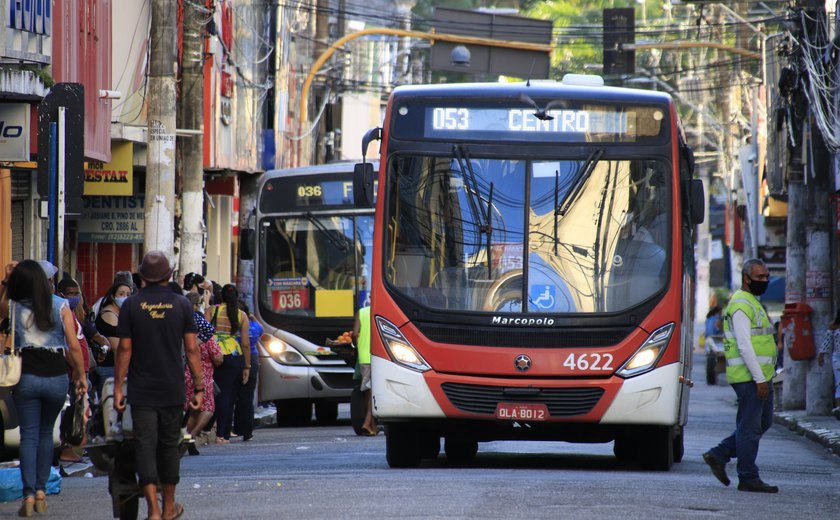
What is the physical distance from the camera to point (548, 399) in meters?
13.1

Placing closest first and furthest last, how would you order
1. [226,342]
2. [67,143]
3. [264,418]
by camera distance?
1. [67,143]
2. [226,342]
3. [264,418]

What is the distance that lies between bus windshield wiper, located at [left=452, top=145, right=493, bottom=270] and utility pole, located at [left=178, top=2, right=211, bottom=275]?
758 centimetres

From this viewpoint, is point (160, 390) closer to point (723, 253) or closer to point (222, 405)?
point (222, 405)

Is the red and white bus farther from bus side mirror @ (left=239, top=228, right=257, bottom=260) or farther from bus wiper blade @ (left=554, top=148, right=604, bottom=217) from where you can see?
bus side mirror @ (left=239, top=228, right=257, bottom=260)

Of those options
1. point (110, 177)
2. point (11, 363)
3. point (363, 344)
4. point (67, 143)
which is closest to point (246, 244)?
point (363, 344)

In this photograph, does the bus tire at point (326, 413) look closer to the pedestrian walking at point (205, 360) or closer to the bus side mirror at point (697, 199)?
the pedestrian walking at point (205, 360)

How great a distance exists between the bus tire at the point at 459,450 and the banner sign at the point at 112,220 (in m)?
11.0

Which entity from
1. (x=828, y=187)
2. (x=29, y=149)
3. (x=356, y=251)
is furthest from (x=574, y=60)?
(x=29, y=149)

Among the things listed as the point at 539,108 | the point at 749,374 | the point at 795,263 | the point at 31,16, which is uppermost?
the point at 31,16

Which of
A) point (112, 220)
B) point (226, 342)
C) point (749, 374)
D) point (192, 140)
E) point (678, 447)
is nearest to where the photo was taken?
point (749, 374)

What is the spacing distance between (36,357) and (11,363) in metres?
0.20

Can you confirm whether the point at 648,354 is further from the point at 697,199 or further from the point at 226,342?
the point at 226,342

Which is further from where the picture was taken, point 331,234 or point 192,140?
point 331,234

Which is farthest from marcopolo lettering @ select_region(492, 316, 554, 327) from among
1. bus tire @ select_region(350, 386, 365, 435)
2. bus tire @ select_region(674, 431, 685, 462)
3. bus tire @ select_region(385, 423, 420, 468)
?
bus tire @ select_region(350, 386, 365, 435)
